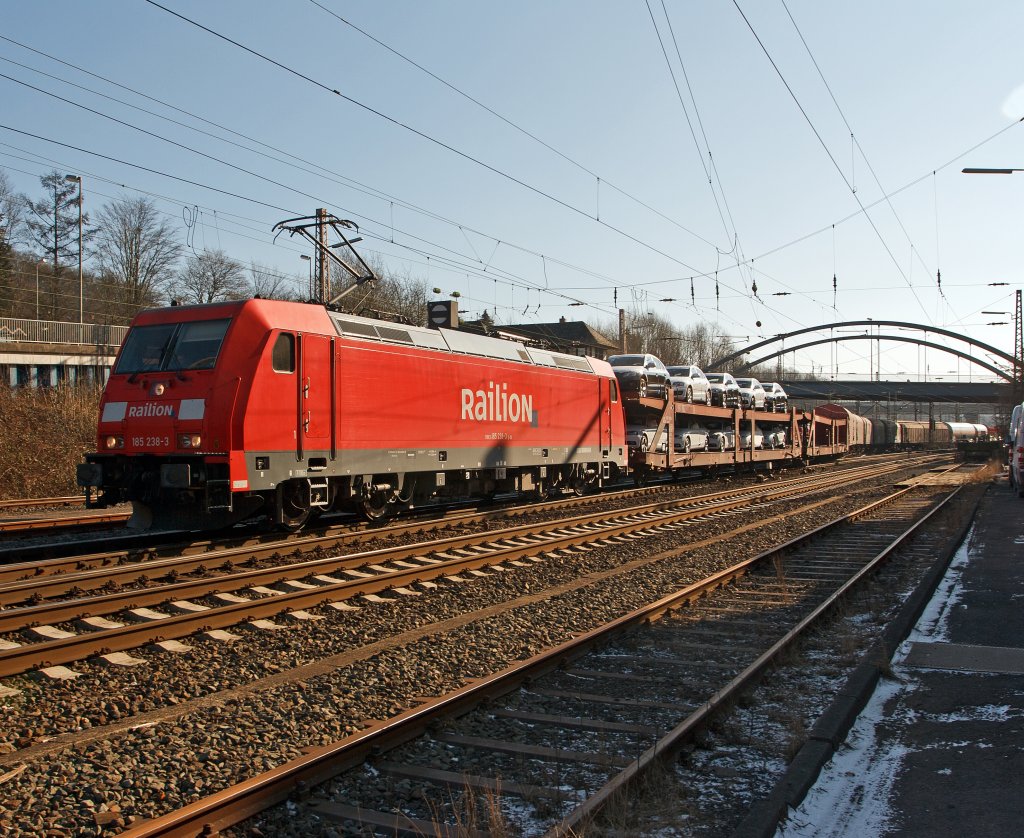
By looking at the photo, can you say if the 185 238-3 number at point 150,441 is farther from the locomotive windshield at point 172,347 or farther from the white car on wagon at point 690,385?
the white car on wagon at point 690,385

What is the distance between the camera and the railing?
36.1m

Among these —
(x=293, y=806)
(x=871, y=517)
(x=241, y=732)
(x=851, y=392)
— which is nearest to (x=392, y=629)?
(x=241, y=732)

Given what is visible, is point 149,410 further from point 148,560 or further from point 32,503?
A: point 32,503

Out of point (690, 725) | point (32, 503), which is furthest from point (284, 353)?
point (32, 503)

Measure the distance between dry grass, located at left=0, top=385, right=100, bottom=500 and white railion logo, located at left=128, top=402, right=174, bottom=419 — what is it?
41.1 ft

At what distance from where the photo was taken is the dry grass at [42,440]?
23.1 metres

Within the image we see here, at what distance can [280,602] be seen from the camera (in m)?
8.99

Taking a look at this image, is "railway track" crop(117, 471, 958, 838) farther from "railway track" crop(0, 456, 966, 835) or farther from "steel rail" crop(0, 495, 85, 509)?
"steel rail" crop(0, 495, 85, 509)

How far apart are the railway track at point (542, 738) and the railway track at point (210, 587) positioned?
305 cm

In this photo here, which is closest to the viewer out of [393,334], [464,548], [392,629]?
[392,629]

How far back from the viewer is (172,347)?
41.5 ft

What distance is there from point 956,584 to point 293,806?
32.4ft

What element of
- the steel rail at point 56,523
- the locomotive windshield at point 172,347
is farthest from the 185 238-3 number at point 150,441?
the steel rail at point 56,523

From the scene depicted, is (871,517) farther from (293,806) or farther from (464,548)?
(293,806)
